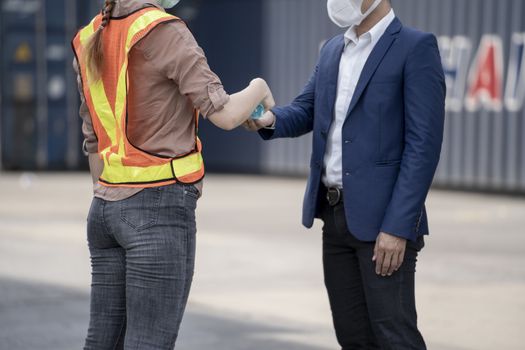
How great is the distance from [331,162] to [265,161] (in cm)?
1733

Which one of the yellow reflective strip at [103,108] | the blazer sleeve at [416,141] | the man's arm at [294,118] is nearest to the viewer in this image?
the yellow reflective strip at [103,108]

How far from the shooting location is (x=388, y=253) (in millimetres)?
3488

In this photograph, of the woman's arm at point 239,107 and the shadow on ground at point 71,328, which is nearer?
the woman's arm at point 239,107

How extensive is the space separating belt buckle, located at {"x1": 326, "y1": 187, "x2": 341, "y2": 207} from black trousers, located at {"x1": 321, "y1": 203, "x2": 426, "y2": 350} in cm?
2

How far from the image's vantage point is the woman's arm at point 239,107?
3.17 m

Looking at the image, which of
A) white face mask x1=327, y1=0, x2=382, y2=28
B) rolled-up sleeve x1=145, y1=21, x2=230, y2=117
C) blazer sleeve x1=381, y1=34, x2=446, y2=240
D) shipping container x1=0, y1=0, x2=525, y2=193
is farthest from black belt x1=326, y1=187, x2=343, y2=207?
shipping container x1=0, y1=0, x2=525, y2=193

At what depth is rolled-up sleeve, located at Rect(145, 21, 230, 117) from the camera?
10.2 ft

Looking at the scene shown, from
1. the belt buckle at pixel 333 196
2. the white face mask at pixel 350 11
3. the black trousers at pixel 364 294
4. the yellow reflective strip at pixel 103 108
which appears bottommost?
the black trousers at pixel 364 294

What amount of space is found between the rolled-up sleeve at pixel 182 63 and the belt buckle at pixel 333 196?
70cm

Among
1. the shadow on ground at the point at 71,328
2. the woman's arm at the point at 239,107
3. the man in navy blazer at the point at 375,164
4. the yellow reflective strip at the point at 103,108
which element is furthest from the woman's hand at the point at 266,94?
the shadow on ground at the point at 71,328

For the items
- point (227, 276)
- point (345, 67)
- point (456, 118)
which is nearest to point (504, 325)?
point (227, 276)

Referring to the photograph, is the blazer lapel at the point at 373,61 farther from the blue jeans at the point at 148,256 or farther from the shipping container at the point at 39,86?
the shipping container at the point at 39,86

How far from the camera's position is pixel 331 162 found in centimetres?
369

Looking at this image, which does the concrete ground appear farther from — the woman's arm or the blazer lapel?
the woman's arm
